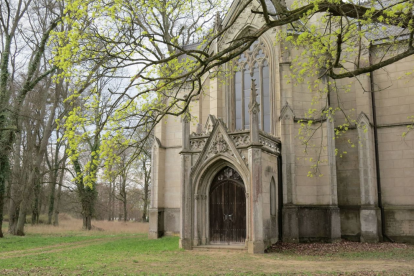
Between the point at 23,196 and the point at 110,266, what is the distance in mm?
14280

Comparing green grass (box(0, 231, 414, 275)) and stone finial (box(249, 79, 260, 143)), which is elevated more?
stone finial (box(249, 79, 260, 143))

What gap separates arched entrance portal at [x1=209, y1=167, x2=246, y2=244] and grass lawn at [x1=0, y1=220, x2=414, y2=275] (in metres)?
1.00

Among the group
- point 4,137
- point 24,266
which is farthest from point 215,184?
point 4,137

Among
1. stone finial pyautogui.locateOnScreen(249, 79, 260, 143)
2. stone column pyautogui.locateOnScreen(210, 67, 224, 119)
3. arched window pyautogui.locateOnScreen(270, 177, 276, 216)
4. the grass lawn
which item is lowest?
the grass lawn

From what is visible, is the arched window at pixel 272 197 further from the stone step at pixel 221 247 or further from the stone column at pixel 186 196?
the stone column at pixel 186 196

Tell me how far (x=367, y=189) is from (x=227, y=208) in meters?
6.13

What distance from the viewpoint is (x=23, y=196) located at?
22703 mm

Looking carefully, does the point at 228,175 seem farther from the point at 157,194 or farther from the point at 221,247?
the point at 157,194

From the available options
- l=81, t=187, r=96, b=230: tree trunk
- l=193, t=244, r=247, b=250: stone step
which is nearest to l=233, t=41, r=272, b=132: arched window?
l=193, t=244, r=247, b=250: stone step

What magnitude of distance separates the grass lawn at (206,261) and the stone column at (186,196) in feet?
1.79

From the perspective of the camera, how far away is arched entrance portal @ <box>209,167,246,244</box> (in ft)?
50.2

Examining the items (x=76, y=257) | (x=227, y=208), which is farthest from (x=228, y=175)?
(x=76, y=257)

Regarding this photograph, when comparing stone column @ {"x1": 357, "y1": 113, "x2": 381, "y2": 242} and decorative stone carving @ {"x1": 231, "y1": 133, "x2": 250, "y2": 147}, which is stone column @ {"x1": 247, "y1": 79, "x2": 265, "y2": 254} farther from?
stone column @ {"x1": 357, "y1": 113, "x2": 381, "y2": 242}

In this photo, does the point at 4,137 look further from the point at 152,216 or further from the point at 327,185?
the point at 327,185
